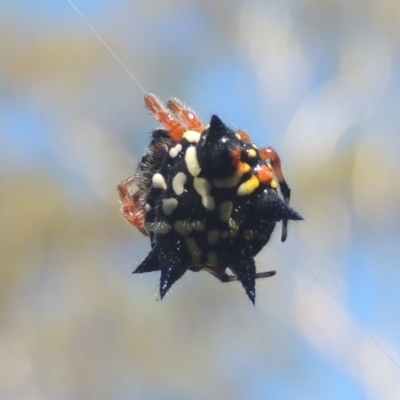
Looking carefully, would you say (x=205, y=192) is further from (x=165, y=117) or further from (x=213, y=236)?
(x=165, y=117)

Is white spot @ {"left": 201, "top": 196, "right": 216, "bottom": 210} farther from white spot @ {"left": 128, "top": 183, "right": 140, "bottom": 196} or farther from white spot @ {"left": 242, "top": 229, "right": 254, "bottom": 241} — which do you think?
white spot @ {"left": 128, "top": 183, "right": 140, "bottom": 196}

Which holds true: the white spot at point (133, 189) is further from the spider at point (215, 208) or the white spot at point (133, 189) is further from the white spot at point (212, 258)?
the white spot at point (212, 258)

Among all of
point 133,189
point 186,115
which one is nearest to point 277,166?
point 186,115

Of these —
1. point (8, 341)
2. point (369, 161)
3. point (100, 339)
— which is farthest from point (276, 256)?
point (8, 341)

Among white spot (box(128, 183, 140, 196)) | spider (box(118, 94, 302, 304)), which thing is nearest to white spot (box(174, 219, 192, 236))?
spider (box(118, 94, 302, 304))

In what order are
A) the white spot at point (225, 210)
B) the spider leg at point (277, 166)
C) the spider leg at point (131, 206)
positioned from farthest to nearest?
1. the spider leg at point (131, 206)
2. the spider leg at point (277, 166)
3. the white spot at point (225, 210)

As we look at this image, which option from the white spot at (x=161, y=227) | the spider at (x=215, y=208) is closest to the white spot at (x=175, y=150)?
the spider at (x=215, y=208)
